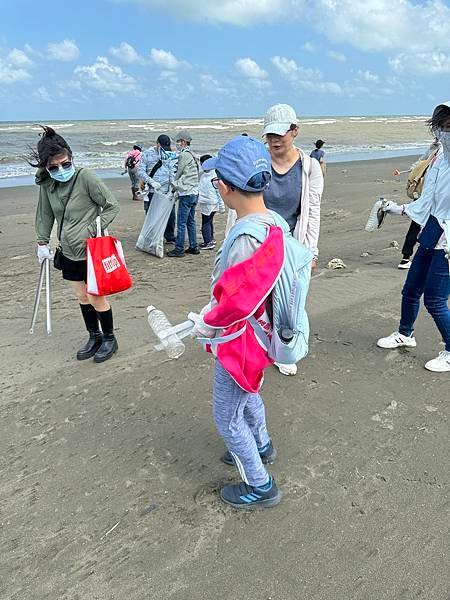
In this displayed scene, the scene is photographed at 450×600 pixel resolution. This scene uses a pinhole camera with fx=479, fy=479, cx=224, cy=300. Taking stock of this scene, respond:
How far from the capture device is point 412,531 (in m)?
2.39

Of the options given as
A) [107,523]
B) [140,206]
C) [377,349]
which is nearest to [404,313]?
[377,349]

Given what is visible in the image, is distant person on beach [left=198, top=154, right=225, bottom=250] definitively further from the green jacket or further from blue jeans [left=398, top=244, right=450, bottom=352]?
blue jeans [left=398, top=244, right=450, bottom=352]

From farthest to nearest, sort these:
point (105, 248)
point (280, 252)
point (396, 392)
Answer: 1. point (105, 248)
2. point (396, 392)
3. point (280, 252)

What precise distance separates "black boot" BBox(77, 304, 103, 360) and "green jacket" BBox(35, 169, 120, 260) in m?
0.52

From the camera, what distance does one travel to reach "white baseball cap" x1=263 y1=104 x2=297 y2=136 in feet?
10.6

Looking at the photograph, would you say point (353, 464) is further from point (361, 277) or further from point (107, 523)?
point (361, 277)

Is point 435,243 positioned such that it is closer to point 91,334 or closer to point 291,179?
point 291,179

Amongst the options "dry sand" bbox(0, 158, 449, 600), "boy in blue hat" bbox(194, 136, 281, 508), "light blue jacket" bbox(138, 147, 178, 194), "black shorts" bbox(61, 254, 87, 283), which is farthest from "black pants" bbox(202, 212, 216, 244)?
"boy in blue hat" bbox(194, 136, 281, 508)

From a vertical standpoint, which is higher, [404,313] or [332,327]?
[404,313]

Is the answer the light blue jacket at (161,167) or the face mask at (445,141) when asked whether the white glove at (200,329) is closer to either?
the face mask at (445,141)

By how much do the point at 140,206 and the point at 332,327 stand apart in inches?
346

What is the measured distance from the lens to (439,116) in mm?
3299

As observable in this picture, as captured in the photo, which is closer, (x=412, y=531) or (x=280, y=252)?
(x=280, y=252)

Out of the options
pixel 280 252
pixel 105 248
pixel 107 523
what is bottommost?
pixel 107 523
